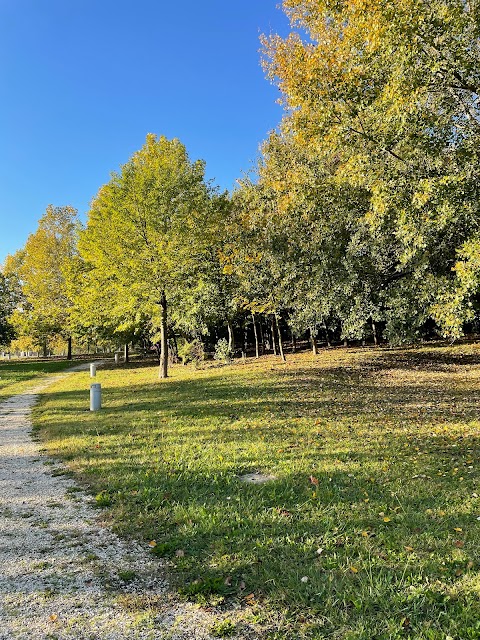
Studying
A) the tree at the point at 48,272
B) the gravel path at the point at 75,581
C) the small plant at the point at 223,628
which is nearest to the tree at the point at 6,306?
the tree at the point at 48,272

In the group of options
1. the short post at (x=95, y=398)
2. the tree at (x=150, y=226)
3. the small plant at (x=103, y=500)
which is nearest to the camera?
the small plant at (x=103, y=500)

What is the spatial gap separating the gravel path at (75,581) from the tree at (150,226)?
444 inches

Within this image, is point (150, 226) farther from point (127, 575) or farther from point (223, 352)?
point (127, 575)

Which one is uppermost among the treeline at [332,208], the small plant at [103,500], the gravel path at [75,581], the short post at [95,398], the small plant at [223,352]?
the treeline at [332,208]

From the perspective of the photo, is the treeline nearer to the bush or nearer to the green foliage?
the green foliage

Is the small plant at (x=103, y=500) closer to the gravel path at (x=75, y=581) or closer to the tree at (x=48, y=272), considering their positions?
the gravel path at (x=75, y=581)

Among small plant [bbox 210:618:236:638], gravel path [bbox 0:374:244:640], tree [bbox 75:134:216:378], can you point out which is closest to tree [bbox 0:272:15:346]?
tree [bbox 75:134:216:378]

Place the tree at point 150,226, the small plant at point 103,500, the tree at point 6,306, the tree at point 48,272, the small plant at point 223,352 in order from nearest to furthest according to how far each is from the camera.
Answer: the small plant at point 103,500, the tree at point 150,226, the small plant at point 223,352, the tree at point 48,272, the tree at point 6,306

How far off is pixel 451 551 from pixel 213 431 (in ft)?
16.6

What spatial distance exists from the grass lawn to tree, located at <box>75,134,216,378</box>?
20.5ft

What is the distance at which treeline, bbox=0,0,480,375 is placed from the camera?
772 cm

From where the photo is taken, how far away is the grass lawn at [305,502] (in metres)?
2.85

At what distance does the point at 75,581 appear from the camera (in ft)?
10.7

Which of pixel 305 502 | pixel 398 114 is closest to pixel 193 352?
pixel 398 114
